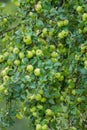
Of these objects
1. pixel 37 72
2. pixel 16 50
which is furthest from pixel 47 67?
pixel 16 50

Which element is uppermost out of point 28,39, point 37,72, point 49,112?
point 28,39

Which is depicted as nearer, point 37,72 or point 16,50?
point 37,72

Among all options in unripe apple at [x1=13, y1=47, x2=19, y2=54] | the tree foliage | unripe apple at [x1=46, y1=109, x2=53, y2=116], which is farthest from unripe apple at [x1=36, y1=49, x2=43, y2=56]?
unripe apple at [x1=46, y1=109, x2=53, y2=116]

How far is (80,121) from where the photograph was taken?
7.89 ft

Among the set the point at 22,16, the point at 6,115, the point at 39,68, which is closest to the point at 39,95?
the point at 39,68

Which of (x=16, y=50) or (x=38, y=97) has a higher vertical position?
(x=16, y=50)

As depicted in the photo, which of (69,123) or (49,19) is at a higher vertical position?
(49,19)

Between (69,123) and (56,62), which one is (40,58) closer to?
(56,62)

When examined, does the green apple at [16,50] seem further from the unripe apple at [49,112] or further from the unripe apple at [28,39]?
the unripe apple at [49,112]

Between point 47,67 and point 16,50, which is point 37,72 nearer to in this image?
point 47,67

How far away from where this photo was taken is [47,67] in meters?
2.08

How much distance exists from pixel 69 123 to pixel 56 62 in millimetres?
347

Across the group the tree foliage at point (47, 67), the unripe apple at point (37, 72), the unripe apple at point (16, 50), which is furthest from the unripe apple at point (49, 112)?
the unripe apple at point (16, 50)

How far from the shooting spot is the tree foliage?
6.92ft
